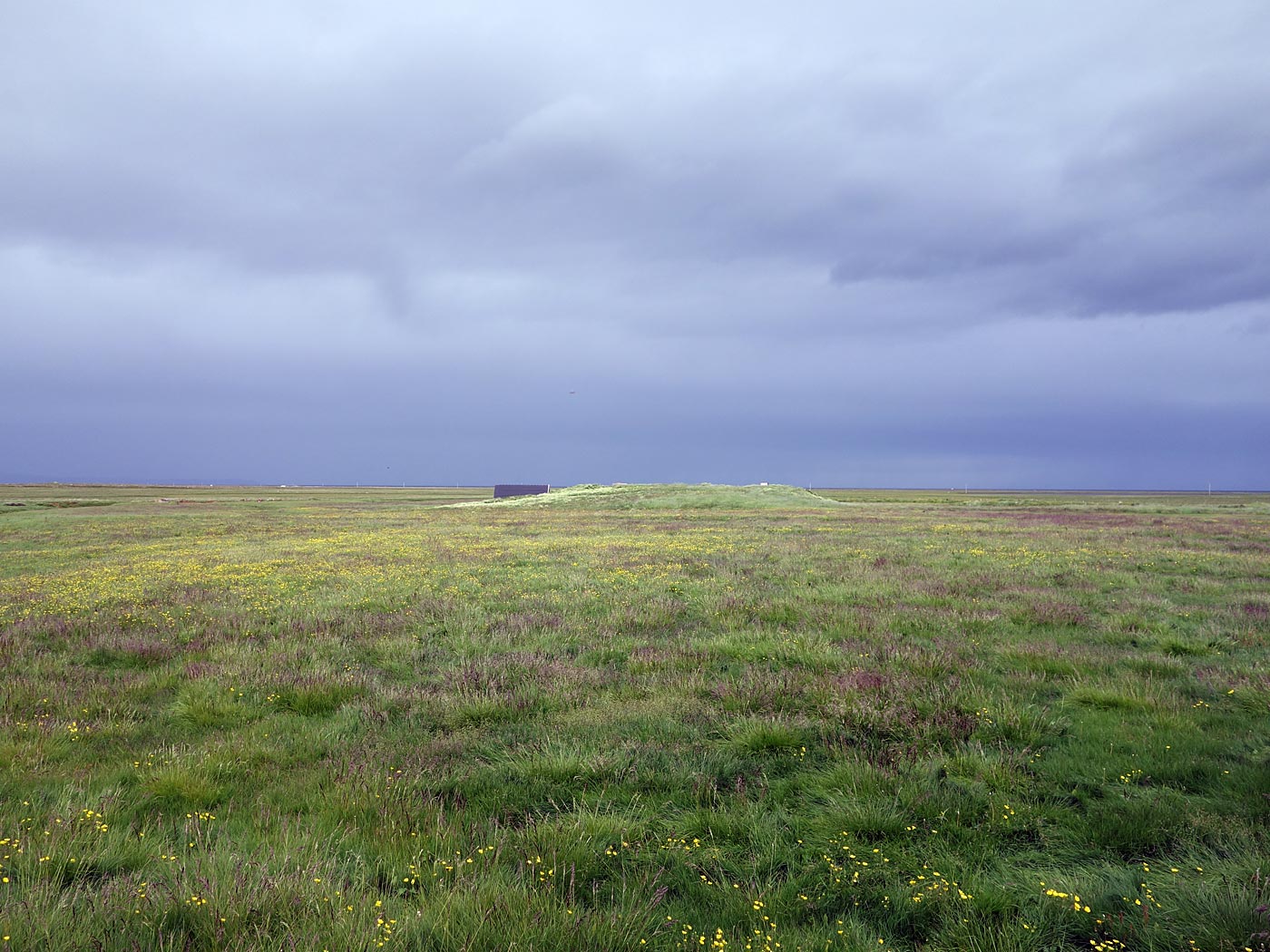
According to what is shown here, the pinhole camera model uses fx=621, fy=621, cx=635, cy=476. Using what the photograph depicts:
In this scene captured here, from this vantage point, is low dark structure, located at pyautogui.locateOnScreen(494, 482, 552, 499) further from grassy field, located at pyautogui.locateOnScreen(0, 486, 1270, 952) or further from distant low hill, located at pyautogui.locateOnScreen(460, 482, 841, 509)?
grassy field, located at pyautogui.locateOnScreen(0, 486, 1270, 952)

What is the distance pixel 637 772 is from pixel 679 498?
218 feet

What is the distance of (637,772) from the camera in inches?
222

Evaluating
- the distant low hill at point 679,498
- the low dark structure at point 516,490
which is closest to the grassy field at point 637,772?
the distant low hill at point 679,498

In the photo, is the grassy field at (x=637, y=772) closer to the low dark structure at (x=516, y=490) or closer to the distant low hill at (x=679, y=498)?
the distant low hill at (x=679, y=498)

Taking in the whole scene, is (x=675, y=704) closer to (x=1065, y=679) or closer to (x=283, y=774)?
(x=283, y=774)

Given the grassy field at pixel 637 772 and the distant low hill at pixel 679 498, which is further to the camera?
the distant low hill at pixel 679 498

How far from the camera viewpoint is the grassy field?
3574 millimetres

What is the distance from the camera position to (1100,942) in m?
3.57

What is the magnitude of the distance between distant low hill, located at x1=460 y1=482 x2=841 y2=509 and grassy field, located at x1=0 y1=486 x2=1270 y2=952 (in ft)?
180

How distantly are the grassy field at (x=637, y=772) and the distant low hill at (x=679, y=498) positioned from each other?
5476 centimetres

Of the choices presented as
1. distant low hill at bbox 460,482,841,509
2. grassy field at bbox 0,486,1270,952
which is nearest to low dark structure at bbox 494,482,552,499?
distant low hill at bbox 460,482,841,509

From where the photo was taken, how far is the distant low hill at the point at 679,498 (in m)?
68.8

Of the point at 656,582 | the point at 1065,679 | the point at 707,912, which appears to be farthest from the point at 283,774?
the point at 656,582

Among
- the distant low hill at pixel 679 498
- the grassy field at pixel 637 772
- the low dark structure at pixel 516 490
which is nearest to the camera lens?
the grassy field at pixel 637 772
